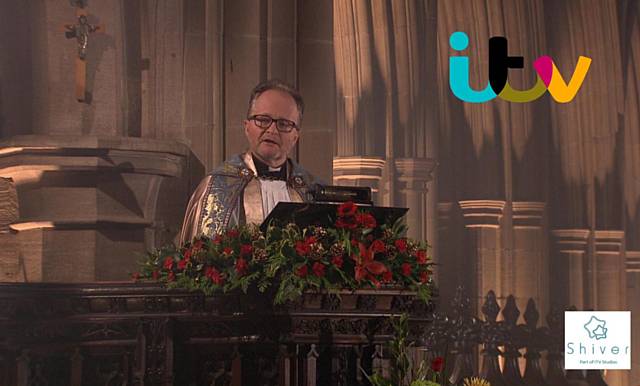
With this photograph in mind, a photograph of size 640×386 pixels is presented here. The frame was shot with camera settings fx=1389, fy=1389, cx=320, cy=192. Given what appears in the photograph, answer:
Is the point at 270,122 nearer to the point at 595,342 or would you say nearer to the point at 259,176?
the point at 259,176

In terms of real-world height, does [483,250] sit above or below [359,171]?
below

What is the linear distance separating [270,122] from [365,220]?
1.45 metres

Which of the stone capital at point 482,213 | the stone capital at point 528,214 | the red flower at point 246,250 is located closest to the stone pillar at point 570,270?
the stone capital at point 528,214

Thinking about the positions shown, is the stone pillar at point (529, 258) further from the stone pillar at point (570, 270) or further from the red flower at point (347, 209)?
the red flower at point (347, 209)

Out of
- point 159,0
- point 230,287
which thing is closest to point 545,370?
point 159,0

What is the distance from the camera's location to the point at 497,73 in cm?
2109

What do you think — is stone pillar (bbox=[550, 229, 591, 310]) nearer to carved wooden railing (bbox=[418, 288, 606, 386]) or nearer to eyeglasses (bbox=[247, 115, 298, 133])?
carved wooden railing (bbox=[418, 288, 606, 386])

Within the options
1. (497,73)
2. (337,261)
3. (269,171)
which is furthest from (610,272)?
(337,261)

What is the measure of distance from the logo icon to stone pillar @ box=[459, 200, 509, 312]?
4.40 ft

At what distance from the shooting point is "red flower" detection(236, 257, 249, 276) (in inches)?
210

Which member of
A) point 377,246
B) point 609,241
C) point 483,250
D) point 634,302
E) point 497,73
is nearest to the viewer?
point 377,246

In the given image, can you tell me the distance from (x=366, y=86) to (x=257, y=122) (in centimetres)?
1303

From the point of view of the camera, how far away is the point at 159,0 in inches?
372

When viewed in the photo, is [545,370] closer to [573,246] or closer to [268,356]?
[573,246]
